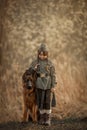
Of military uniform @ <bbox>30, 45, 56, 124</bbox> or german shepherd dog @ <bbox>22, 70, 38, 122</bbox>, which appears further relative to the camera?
german shepherd dog @ <bbox>22, 70, 38, 122</bbox>

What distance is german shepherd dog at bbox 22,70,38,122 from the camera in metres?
8.22

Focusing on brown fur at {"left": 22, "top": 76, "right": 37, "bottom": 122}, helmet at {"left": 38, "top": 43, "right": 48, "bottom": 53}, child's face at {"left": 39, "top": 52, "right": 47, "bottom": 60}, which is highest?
helmet at {"left": 38, "top": 43, "right": 48, "bottom": 53}

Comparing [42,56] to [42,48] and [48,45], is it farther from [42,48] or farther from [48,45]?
[48,45]

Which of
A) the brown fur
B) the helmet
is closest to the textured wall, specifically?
the brown fur

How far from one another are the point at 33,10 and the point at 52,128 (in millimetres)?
2781

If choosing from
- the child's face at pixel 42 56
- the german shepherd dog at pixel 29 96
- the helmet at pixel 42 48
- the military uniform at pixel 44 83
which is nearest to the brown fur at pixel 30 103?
the german shepherd dog at pixel 29 96

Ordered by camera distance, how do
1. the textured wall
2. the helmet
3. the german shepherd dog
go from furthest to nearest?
1. the textured wall
2. the german shepherd dog
3. the helmet

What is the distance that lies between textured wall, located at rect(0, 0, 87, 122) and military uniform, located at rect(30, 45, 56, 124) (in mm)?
551

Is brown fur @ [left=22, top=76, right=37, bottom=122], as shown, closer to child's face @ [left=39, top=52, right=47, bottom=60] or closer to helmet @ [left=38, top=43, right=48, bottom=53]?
child's face @ [left=39, top=52, right=47, bottom=60]

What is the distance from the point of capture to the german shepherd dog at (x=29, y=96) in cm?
822

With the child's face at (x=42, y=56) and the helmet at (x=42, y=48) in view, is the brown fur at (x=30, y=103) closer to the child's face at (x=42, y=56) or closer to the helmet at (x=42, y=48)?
the child's face at (x=42, y=56)

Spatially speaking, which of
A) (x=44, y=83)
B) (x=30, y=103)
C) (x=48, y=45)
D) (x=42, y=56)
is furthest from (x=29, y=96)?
(x=48, y=45)

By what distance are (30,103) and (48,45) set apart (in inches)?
57.9

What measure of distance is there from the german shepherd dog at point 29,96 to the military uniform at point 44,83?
13cm
